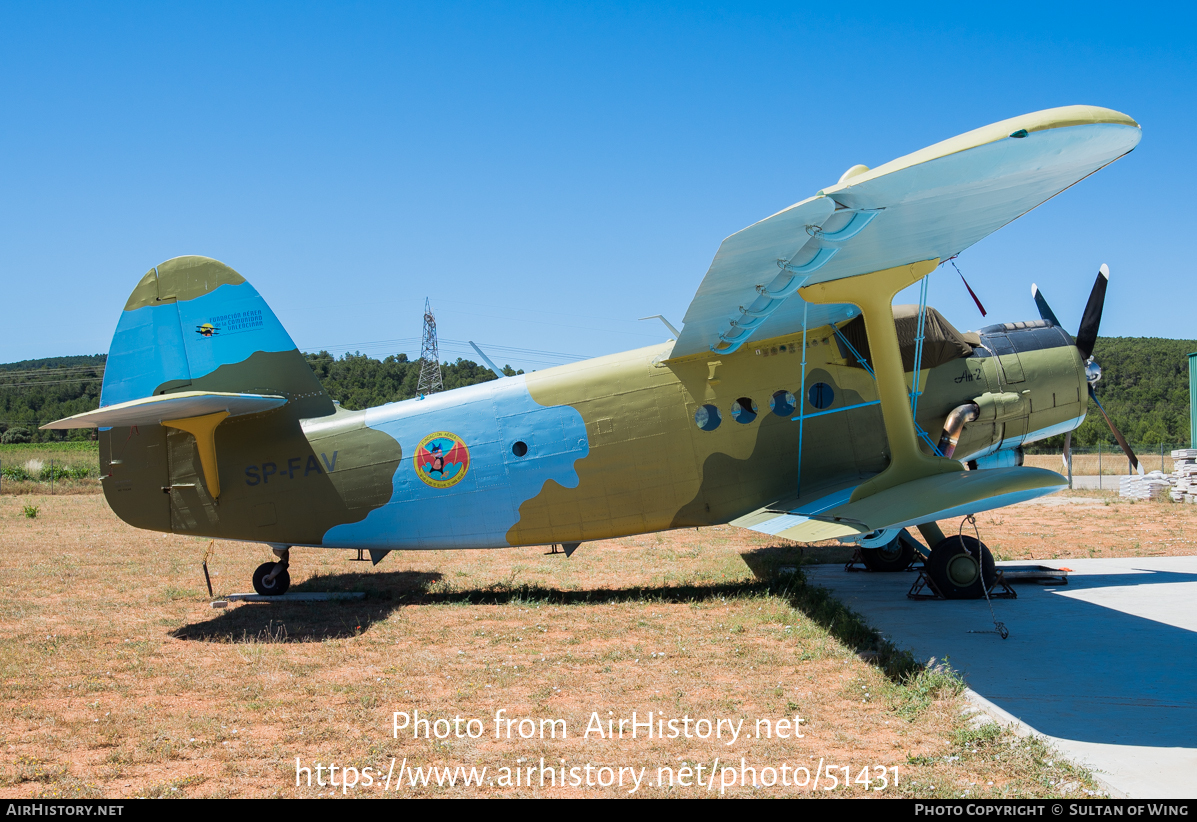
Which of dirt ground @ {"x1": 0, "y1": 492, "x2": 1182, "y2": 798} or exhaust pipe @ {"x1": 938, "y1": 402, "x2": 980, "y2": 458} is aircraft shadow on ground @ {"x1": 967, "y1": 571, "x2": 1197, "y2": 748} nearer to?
dirt ground @ {"x1": 0, "y1": 492, "x2": 1182, "y2": 798}

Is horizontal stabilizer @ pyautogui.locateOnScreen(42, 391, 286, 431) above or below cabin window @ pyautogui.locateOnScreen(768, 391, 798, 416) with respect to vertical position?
above

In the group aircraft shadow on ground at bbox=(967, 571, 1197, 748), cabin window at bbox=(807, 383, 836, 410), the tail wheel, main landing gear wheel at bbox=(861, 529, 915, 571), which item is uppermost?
cabin window at bbox=(807, 383, 836, 410)

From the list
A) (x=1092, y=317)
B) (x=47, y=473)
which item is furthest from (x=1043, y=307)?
(x=47, y=473)

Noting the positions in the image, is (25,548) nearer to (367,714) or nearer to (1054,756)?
(367,714)

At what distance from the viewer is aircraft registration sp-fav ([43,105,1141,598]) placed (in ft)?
31.2

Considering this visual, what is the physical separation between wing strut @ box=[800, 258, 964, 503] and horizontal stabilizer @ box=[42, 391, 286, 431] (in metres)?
7.05

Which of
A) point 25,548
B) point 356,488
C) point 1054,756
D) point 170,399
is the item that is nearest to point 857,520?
point 1054,756

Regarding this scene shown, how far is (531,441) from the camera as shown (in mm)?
9797

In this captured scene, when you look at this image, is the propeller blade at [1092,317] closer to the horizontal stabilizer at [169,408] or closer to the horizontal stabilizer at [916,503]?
the horizontal stabilizer at [916,503]

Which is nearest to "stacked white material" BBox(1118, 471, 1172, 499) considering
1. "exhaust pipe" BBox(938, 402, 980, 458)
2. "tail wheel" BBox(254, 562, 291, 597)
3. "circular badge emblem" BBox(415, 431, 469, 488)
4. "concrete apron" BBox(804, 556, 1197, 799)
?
"concrete apron" BBox(804, 556, 1197, 799)

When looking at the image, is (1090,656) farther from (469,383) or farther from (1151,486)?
(469,383)

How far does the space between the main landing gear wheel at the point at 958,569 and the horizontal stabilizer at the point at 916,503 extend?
162 centimetres
